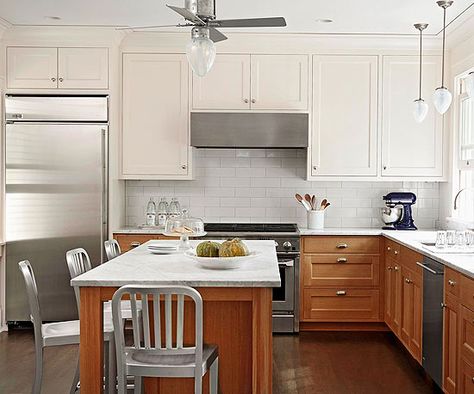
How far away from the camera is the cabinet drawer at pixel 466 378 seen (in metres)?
3.48

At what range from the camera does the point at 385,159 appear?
6129 mm

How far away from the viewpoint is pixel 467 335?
357 cm

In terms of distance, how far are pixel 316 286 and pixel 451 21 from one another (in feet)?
7.91

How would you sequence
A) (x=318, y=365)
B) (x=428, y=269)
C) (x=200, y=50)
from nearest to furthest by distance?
1. (x=200, y=50)
2. (x=428, y=269)
3. (x=318, y=365)

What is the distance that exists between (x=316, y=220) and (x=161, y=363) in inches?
134

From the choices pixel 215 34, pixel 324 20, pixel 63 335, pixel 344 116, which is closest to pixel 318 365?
pixel 63 335

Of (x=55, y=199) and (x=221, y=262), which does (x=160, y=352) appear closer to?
(x=221, y=262)

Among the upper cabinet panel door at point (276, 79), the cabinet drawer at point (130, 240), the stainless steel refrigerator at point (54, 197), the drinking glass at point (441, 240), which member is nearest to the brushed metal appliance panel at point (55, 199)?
the stainless steel refrigerator at point (54, 197)

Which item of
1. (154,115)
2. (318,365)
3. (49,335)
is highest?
(154,115)

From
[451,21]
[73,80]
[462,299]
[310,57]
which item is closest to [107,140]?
[73,80]

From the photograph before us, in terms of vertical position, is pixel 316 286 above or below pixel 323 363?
above

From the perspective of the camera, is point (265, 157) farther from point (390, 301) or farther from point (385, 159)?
point (390, 301)

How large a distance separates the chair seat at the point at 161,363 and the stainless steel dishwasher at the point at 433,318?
5.33 feet

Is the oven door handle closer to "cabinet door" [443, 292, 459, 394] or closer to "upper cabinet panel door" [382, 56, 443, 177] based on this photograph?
"upper cabinet panel door" [382, 56, 443, 177]
